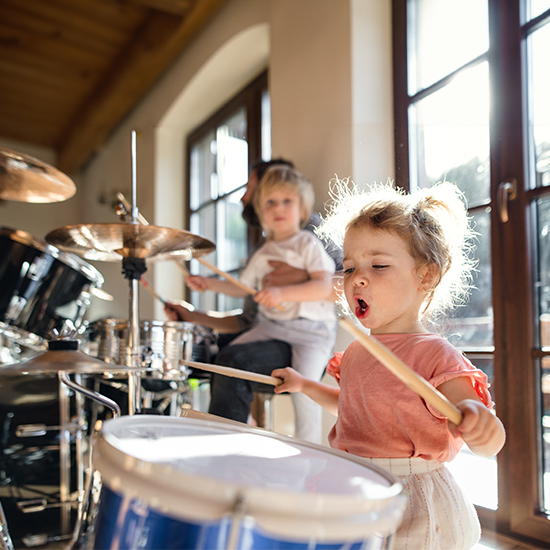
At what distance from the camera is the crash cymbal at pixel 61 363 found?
764mm

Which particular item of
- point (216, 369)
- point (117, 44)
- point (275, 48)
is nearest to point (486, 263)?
point (216, 369)

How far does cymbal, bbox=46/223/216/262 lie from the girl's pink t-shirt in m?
0.50

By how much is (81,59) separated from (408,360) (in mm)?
2527

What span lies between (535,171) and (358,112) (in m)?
0.39

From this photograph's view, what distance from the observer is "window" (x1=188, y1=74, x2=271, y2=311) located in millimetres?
1643

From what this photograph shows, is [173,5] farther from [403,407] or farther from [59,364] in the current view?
[403,407]

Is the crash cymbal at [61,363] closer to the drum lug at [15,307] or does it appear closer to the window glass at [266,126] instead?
the drum lug at [15,307]

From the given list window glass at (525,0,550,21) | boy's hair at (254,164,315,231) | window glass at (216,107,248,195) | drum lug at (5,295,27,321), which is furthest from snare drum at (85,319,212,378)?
window glass at (525,0,550,21)

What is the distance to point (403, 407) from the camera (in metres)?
0.73

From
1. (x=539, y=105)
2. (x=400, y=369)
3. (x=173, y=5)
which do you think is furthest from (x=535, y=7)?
(x=173, y=5)

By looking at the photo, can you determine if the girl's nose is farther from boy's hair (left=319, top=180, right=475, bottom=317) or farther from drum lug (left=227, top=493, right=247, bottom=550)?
drum lug (left=227, top=493, right=247, bottom=550)

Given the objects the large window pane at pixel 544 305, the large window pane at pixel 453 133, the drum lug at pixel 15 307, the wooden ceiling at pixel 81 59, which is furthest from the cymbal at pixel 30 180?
the large window pane at pixel 544 305

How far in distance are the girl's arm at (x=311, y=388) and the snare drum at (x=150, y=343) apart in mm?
447

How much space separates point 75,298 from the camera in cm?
160
